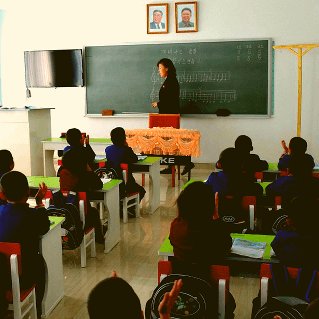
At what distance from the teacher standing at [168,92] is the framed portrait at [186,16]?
2.36ft

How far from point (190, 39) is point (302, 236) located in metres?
6.14

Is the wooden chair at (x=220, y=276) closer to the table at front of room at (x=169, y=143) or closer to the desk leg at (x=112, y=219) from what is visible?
the desk leg at (x=112, y=219)

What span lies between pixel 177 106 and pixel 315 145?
7.55ft

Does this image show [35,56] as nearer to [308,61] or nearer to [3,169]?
[308,61]

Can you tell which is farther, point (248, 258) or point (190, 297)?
point (248, 258)

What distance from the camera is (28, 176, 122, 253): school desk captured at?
4.37m

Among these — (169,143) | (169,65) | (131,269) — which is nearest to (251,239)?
(131,269)

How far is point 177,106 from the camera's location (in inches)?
310

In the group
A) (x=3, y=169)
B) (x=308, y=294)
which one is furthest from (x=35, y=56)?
(x=308, y=294)

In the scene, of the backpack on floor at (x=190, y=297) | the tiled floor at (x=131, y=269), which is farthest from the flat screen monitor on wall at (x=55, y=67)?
the backpack on floor at (x=190, y=297)

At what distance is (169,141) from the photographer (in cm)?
667

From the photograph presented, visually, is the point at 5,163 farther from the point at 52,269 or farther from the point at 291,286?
the point at 291,286

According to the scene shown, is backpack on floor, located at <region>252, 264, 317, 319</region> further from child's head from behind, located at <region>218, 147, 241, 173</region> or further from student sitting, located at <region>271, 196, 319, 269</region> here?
child's head from behind, located at <region>218, 147, 241, 173</region>

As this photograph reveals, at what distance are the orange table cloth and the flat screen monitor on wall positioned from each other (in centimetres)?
236
